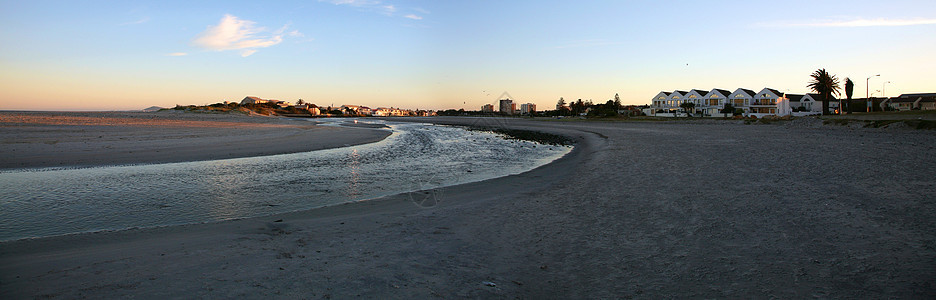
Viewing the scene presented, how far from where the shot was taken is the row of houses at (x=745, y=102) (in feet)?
282

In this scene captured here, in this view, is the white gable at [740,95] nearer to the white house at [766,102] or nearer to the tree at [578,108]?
the white house at [766,102]

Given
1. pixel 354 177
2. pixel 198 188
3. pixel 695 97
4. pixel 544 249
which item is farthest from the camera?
pixel 695 97

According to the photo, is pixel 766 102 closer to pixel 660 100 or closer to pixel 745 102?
pixel 745 102

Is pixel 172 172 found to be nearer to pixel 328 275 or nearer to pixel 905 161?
pixel 328 275

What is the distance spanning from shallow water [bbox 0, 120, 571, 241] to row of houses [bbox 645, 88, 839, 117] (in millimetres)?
86331

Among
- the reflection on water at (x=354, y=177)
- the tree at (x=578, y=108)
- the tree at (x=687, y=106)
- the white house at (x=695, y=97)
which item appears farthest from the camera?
the tree at (x=578, y=108)

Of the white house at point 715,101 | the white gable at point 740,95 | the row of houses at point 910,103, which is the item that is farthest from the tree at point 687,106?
the row of houses at point 910,103

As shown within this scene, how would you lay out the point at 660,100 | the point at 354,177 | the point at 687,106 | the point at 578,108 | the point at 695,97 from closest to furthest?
the point at 354,177 < the point at 687,106 < the point at 695,97 < the point at 660,100 < the point at 578,108

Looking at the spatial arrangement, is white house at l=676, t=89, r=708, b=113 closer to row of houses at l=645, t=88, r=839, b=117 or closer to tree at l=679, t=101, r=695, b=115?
row of houses at l=645, t=88, r=839, b=117

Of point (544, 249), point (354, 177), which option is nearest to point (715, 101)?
point (354, 177)

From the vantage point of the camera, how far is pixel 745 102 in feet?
295

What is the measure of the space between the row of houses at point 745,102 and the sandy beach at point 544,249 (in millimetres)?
88311

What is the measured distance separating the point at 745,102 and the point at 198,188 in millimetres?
103871

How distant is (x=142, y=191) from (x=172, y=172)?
3472mm
